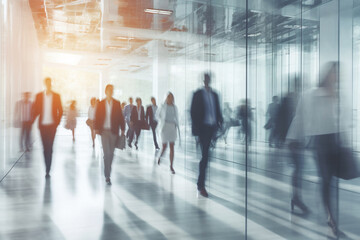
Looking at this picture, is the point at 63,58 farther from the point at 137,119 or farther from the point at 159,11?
the point at 159,11

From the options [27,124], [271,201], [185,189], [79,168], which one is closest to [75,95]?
[27,124]

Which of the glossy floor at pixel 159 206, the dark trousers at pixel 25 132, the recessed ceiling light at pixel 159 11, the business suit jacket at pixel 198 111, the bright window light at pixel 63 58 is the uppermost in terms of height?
the bright window light at pixel 63 58

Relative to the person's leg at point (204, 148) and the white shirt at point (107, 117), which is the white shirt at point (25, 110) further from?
the person's leg at point (204, 148)

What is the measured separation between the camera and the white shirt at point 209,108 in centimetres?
600

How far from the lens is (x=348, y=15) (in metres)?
4.14

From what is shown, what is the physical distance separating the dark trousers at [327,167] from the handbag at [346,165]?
4 cm

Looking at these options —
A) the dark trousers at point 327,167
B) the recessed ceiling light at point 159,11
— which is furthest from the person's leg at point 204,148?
the recessed ceiling light at point 159,11

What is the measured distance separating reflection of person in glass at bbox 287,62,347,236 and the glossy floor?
13cm

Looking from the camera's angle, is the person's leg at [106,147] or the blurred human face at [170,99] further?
the blurred human face at [170,99]

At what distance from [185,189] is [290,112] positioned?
8.21 feet

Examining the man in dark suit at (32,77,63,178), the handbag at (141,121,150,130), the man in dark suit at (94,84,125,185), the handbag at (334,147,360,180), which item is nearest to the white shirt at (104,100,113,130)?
the man in dark suit at (94,84,125,185)

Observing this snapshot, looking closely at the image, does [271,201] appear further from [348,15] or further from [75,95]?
[75,95]

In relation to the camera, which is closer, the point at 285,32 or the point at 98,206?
the point at 98,206

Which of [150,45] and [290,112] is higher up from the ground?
[150,45]
